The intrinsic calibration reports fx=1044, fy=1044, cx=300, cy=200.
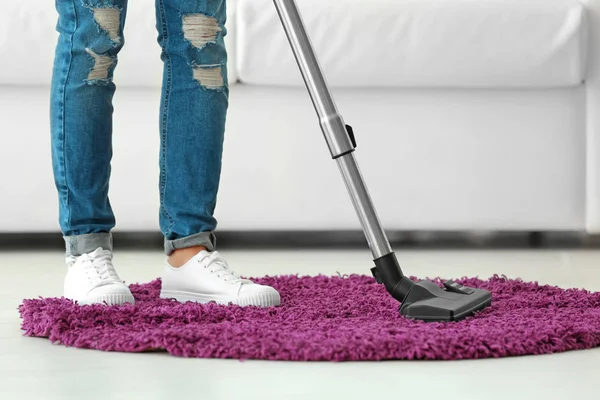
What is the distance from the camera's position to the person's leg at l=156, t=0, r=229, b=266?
142 centimetres

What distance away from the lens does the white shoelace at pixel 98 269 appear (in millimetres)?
1362

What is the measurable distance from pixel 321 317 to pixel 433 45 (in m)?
0.98

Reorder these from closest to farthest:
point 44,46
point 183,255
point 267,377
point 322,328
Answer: point 267,377 < point 322,328 < point 183,255 < point 44,46

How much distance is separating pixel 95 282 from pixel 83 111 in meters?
0.23

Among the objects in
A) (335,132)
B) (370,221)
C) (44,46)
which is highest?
(44,46)

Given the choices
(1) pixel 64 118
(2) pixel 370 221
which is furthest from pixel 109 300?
(2) pixel 370 221

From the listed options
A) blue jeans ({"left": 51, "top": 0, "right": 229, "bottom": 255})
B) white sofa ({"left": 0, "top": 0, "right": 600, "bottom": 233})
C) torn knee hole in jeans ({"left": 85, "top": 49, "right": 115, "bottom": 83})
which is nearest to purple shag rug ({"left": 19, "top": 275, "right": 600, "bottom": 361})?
blue jeans ({"left": 51, "top": 0, "right": 229, "bottom": 255})

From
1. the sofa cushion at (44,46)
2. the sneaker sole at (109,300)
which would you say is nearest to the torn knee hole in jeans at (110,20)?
the sneaker sole at (109,300)

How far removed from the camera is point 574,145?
216 centimetres

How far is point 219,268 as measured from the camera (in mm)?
1412

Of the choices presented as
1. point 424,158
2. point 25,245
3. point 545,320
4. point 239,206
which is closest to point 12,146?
point 25,245

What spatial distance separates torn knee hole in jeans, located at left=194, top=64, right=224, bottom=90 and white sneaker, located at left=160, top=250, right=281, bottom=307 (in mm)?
229

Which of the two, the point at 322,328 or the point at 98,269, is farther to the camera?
the point at 98,269

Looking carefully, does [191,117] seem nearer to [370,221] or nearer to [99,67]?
[99,67]
